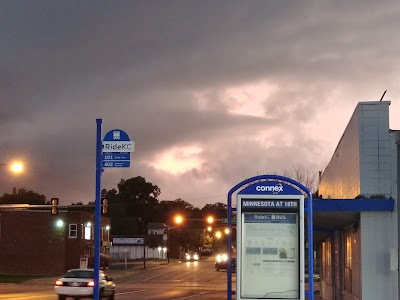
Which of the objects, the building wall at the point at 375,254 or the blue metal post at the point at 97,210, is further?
the building wall at the point at 375,254

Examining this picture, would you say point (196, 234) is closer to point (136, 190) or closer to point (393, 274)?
point (136, 190)

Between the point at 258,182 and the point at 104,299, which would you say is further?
the point at 104,299

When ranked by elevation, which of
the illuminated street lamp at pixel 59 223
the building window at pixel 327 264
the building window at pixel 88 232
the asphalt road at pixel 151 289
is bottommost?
the asphalt road at pixel 151 289

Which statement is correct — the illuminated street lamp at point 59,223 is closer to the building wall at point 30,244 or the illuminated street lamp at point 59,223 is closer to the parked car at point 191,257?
the building wall at point 30,244

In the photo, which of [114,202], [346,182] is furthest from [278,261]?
[114,202]

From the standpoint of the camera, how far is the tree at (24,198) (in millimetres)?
120581

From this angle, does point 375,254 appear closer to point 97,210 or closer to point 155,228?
point 97,210

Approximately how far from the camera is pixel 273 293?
1325cm

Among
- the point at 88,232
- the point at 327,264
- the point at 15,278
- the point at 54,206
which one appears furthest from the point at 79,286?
the point at 88,232

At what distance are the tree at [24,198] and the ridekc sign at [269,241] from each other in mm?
108544

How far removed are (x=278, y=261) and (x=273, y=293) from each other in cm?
61

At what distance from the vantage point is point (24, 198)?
12594cm

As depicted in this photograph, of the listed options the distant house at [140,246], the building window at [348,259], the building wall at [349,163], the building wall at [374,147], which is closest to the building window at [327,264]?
the building wall at [349,163]

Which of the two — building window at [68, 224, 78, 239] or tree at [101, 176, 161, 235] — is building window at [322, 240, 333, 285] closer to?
building window at [68, 224, 78, 239]
